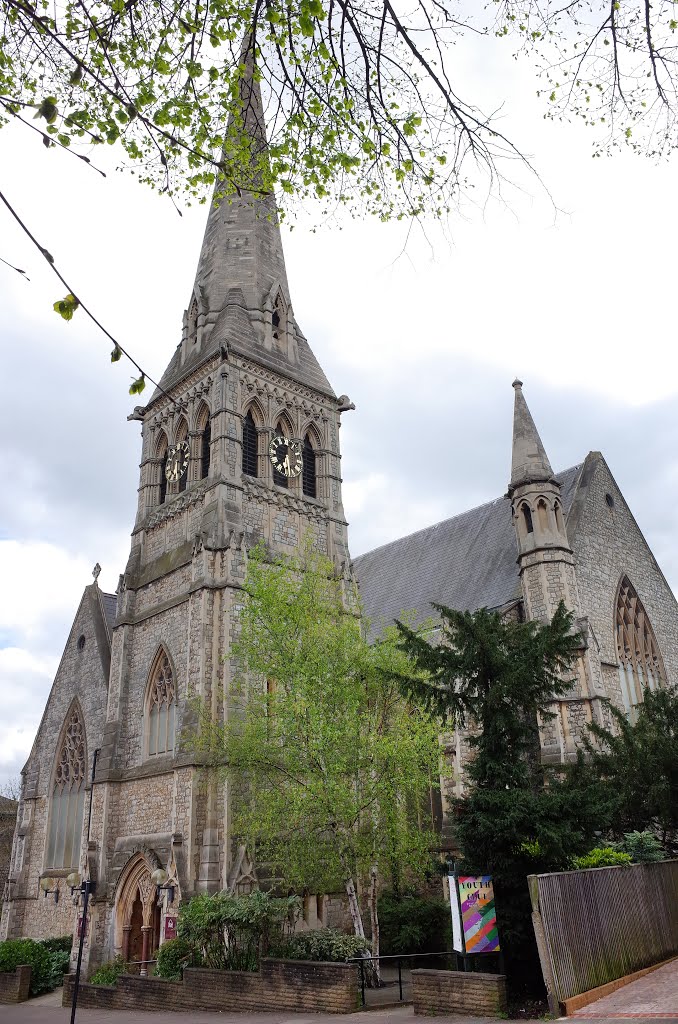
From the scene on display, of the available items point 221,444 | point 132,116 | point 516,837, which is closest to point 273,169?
point 132,116

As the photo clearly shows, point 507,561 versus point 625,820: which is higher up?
point 507,561

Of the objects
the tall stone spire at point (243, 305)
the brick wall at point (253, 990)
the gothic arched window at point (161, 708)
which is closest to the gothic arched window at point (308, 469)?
the tall stone spire at point (243, 305)

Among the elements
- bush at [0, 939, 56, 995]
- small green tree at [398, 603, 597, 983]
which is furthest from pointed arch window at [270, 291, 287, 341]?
bush at [0, 939, 56, 995]

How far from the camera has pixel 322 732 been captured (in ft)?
47.3

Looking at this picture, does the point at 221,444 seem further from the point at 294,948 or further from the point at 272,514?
the point at 294,948

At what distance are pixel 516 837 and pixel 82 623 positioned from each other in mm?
19907

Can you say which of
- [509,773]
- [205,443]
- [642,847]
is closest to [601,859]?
[509,773]

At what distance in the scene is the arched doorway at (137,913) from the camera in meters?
18.6

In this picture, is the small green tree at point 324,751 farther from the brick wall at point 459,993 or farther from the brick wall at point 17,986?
the brick wall at point 17,986

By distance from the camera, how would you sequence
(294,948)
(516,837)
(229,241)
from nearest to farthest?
(516,837), (294,948), (229,241)

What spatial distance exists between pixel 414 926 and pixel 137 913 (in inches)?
285

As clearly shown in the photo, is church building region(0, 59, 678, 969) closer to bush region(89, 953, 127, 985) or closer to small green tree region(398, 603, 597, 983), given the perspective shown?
bush region(89, 953, 127, 985)

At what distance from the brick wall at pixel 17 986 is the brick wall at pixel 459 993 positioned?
1259 centimetres

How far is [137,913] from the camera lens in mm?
19344
